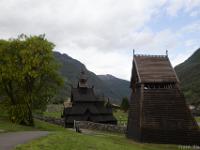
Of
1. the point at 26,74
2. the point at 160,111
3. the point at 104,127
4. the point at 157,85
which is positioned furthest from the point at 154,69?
the point at 104,127

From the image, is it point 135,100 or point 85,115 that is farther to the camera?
point 85,115

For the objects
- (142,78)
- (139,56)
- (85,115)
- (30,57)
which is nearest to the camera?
(30,57)

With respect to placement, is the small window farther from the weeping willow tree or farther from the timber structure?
the weeping willow tree

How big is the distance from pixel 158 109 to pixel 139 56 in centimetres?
888

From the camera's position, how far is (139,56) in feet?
142

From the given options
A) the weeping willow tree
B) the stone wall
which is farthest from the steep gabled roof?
the stone wall

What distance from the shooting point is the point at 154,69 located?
40812 mm

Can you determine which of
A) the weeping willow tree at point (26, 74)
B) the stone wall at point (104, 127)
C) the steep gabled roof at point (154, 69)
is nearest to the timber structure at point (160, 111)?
the steep gabled roof at point (154, 69)

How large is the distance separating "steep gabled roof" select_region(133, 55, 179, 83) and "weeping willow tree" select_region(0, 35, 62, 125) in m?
10.9

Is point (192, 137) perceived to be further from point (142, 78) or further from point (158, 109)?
point (142, 78)

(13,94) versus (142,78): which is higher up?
(142,78)

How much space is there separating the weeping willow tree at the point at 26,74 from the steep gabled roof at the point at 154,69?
10.9m

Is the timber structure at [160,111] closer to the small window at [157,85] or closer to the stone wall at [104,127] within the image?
the small window at [157,85]

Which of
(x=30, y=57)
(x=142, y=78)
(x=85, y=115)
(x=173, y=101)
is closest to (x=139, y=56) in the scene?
(x=142, y=78)
